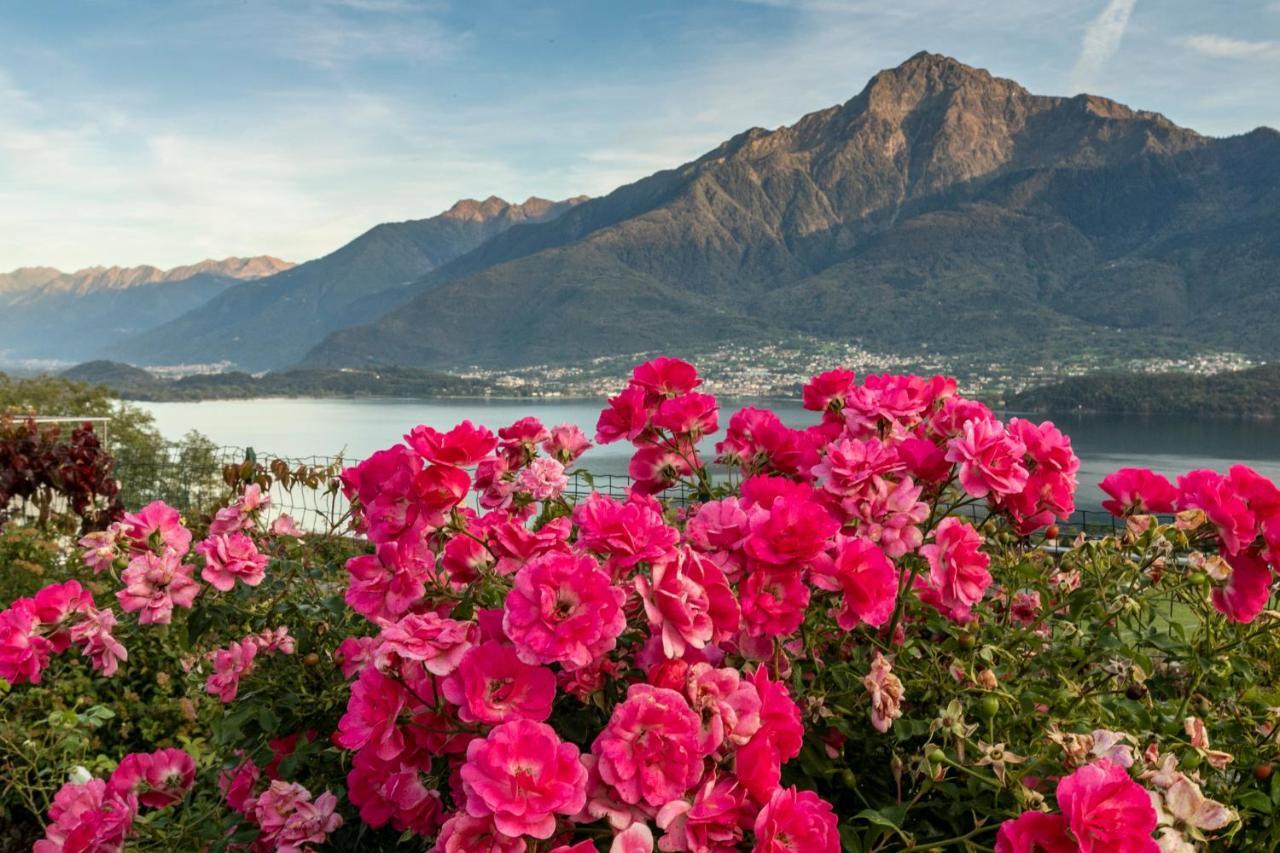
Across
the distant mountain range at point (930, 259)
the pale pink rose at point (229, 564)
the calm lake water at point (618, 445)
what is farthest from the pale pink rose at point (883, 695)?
the distant mountain range at point (930, 259)

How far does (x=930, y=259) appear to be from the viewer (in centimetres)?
14200

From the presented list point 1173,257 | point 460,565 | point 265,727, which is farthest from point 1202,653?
point 1173,257

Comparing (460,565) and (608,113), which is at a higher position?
(608,113)

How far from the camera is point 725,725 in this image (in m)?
1.02

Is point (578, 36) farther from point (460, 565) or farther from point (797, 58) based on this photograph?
point (797, 58)

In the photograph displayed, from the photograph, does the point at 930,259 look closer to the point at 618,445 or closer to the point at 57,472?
the point at 618,445

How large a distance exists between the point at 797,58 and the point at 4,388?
299 ft

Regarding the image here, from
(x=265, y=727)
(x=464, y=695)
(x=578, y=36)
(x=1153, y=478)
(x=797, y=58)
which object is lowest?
(x=265, y=727)

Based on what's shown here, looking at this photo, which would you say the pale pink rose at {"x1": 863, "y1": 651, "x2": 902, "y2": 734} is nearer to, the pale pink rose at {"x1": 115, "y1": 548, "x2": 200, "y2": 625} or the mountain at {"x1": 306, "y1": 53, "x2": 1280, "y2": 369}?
the pale pink rose at {"x1": 115, "y1": 548, "x2": 200, "y2": 625}

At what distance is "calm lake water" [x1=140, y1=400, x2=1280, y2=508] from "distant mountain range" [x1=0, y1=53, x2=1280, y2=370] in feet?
130

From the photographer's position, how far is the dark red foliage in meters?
5.65

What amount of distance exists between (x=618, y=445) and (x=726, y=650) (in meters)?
24.5

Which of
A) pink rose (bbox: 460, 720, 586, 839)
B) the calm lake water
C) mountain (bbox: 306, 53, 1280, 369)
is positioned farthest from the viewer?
mountain (bbox: 306, 53, 1280, 369)

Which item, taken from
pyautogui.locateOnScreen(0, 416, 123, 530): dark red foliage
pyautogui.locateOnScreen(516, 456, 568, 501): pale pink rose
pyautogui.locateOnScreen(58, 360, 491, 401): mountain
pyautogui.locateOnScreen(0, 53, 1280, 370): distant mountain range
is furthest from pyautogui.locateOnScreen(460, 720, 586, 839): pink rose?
pyautogui.locateOnScreen(0, 53, 1280, 370): distant mountain range
